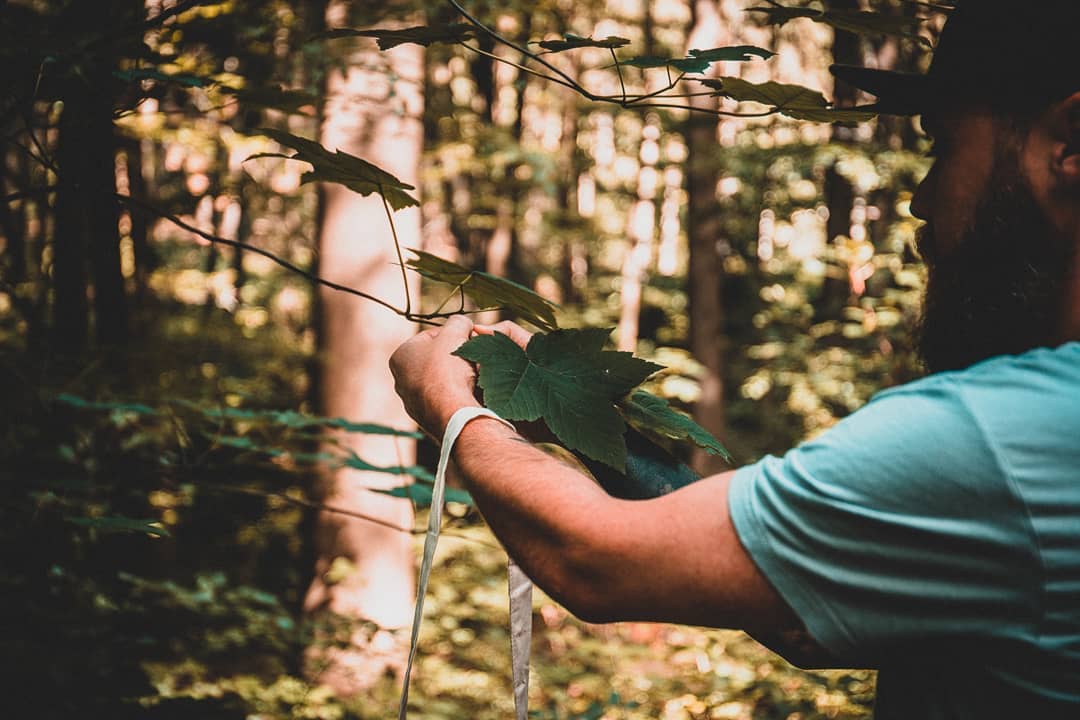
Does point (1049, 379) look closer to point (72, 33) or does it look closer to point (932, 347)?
point (932, 347)

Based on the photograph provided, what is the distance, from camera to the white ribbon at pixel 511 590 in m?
1.08

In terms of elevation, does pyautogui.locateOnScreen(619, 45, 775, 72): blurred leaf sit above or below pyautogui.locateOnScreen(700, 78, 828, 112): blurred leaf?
above

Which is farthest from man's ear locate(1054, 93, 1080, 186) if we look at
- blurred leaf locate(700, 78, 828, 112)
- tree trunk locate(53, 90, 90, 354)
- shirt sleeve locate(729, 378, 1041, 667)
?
tree trunk locate(53, 90, 90, 354)

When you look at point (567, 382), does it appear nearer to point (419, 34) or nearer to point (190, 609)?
point (419, 34)

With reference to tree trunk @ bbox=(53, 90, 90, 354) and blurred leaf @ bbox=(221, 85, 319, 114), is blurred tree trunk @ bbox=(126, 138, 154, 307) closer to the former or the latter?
tree trunk @ bbox=(53, 90, 90, 354)

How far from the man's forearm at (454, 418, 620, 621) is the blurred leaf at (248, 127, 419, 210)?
1.75 ft

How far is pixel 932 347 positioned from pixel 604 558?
0.60m

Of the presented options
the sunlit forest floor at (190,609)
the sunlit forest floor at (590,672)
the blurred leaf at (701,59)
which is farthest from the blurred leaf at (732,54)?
the sunlit forest floor at (590,672)

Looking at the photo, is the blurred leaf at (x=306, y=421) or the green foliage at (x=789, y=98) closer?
the green foliage at (x=789, y=98)

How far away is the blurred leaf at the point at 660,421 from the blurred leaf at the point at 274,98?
1139mm

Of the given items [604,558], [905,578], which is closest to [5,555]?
[604,558]

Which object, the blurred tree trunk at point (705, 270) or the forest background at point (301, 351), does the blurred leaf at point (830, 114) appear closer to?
the forest background at point (301, 351)

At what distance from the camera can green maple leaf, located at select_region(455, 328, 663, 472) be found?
1.12 meters

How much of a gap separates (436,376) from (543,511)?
0.34 metres
